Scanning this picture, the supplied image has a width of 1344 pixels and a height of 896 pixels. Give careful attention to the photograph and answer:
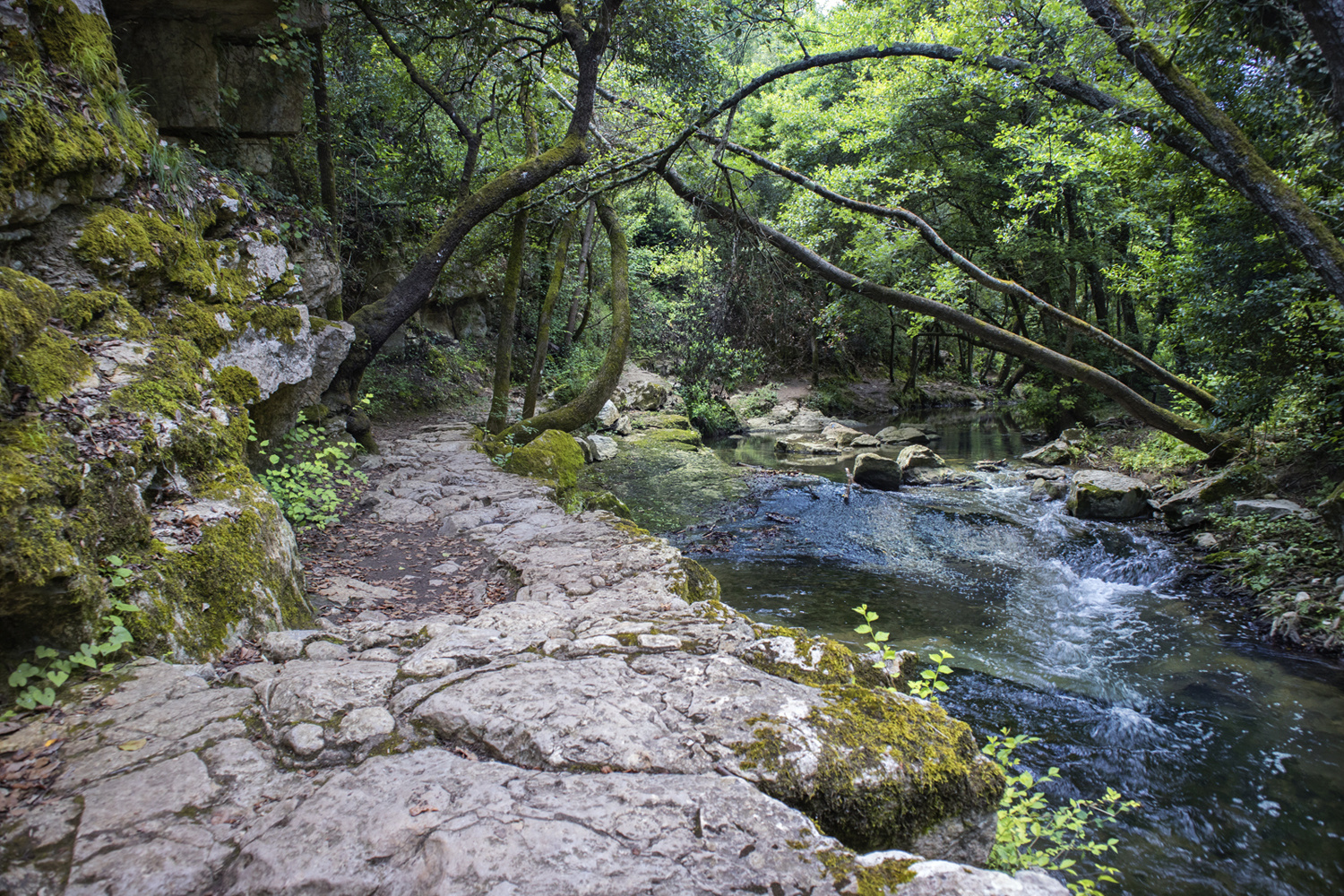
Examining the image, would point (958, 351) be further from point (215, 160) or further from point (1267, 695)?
point (215, 160)

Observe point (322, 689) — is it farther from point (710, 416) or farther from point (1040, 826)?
point (710, 416)

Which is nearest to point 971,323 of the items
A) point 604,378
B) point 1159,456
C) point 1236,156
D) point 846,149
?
point 1236,156

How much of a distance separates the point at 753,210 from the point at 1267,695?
7695 mm

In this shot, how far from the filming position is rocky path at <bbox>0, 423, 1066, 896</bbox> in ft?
4.84

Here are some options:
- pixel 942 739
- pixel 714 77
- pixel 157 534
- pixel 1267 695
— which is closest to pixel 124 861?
pixel 157 534

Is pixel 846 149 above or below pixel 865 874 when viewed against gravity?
above

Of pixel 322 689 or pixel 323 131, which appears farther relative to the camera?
pixel 323 131

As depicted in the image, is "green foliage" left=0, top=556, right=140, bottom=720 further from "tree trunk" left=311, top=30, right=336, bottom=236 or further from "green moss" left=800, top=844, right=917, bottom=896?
"tree trunk" left=311, top=30, right=336, bottom=236

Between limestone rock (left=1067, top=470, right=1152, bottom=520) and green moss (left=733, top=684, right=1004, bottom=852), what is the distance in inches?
311

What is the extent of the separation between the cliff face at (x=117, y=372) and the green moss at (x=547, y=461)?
2897 millimetres

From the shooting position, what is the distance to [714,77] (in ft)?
25.7

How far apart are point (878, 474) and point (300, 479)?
347 inches

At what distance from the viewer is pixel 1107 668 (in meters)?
4.83

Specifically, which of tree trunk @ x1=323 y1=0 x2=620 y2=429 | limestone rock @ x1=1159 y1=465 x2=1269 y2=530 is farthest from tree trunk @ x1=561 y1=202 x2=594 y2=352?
limestone rock @ x1=1159 y1=465 x2=1269 y2=530
